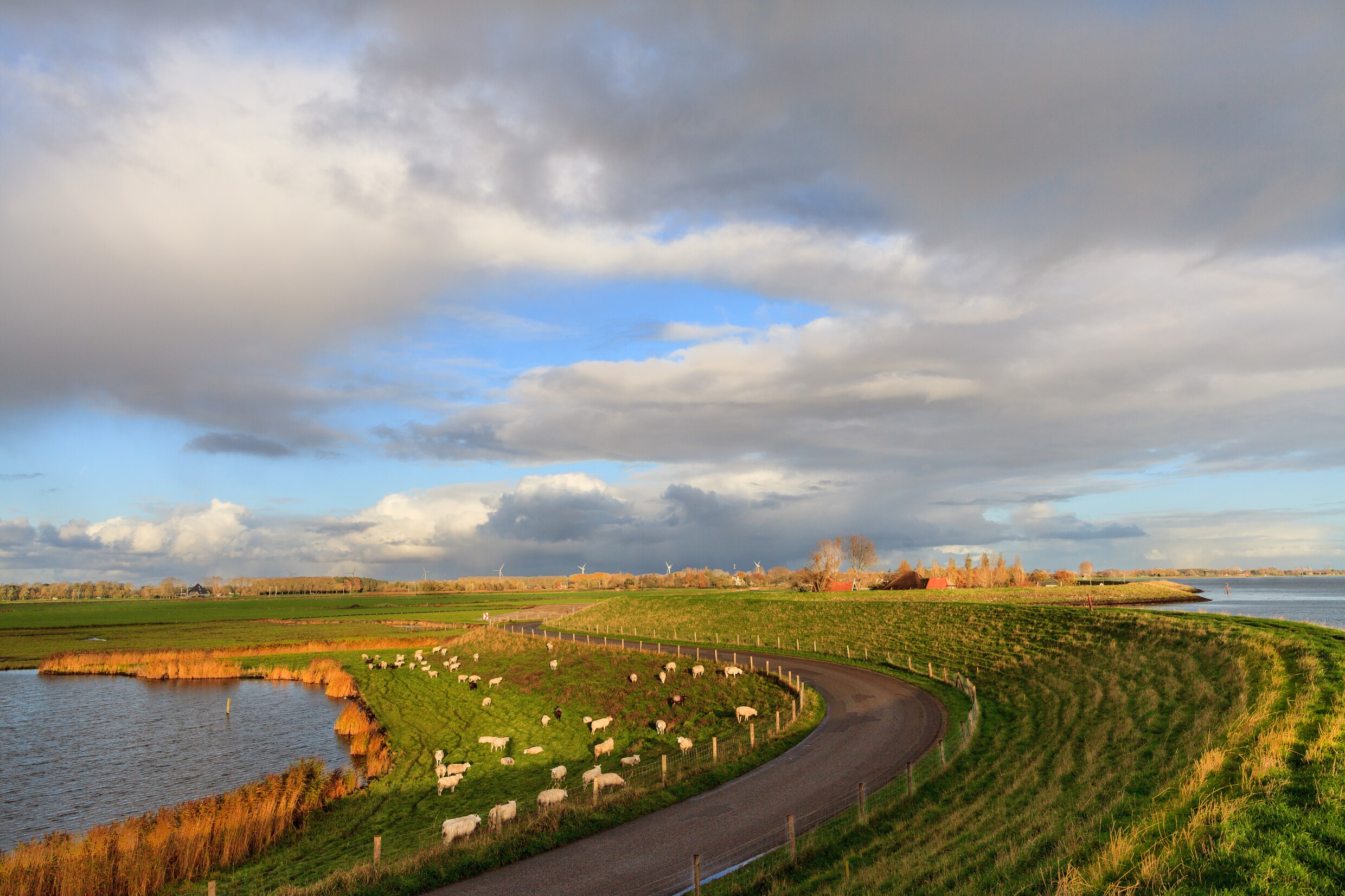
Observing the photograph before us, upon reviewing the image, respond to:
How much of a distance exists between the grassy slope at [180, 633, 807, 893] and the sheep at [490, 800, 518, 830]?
92.6 inches

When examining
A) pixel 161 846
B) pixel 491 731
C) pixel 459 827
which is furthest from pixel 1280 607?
pixel 161 846

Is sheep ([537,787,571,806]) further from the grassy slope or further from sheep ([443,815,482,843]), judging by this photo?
sheep ([443,815,482,843])

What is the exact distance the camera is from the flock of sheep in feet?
84.1

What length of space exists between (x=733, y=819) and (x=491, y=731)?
26736 mm

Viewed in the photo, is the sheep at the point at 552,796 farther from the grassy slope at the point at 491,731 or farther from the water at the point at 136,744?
the water at the point at 136,744

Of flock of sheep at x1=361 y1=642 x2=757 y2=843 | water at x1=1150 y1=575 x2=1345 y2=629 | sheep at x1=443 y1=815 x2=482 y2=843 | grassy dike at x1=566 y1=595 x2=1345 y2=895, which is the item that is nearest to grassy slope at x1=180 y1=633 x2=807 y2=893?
flock of sheep at x1=361 y1=642 x2=757 y2=843

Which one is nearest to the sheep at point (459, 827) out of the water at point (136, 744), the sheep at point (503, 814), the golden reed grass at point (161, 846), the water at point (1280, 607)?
the sheep at point (503, 814)

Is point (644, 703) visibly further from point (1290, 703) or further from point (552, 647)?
point (1290, 703)

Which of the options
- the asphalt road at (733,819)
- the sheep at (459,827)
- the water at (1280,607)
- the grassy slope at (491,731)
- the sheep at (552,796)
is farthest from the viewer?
the water at (1280,607)

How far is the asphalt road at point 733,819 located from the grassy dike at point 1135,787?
6.97 ft

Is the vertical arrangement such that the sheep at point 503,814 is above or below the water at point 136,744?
above

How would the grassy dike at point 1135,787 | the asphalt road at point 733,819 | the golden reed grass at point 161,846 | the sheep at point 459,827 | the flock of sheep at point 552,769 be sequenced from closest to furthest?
the grassy dike at point 1135,787 < the asphalt road at point 733,819 < the golden reed grass at point 161,846 < the sheep at point 459,827 < the flock of sheep at point 552,769

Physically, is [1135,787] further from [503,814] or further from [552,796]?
[503,814]

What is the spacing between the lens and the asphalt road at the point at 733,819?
1975cm
